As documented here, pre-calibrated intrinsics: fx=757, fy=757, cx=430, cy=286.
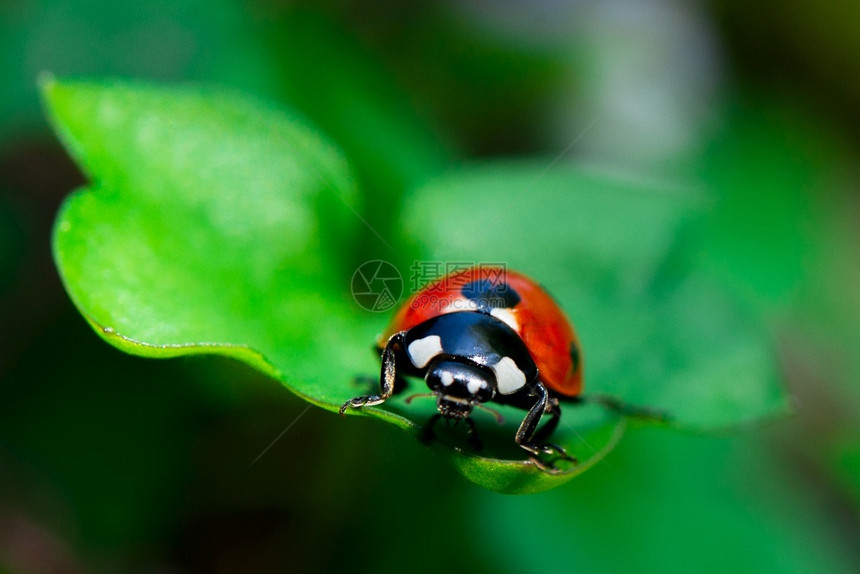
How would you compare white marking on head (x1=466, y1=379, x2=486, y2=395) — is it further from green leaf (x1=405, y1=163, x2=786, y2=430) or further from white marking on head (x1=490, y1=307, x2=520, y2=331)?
green leaf (x1=405, y1=163, x2=786, y2=430)

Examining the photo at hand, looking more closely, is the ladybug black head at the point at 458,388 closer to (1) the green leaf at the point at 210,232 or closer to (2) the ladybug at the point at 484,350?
(2) the ladybug at the point at 484,350

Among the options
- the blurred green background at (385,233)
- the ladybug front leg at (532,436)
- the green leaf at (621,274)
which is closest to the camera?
the ladybug front leg at (532,436)

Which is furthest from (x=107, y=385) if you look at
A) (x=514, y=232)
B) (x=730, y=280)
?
(x=730, y=280)

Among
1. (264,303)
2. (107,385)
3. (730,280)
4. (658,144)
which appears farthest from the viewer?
(658,144)

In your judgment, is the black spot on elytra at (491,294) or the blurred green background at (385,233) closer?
the black spot on elytra at (491,294)

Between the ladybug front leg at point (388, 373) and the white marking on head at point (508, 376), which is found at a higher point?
the white marking on head at point (508, 376)

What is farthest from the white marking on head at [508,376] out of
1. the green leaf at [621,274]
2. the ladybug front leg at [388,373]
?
the green leaf at [621,274]

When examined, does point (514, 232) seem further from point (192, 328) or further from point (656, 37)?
point (656, 37)
